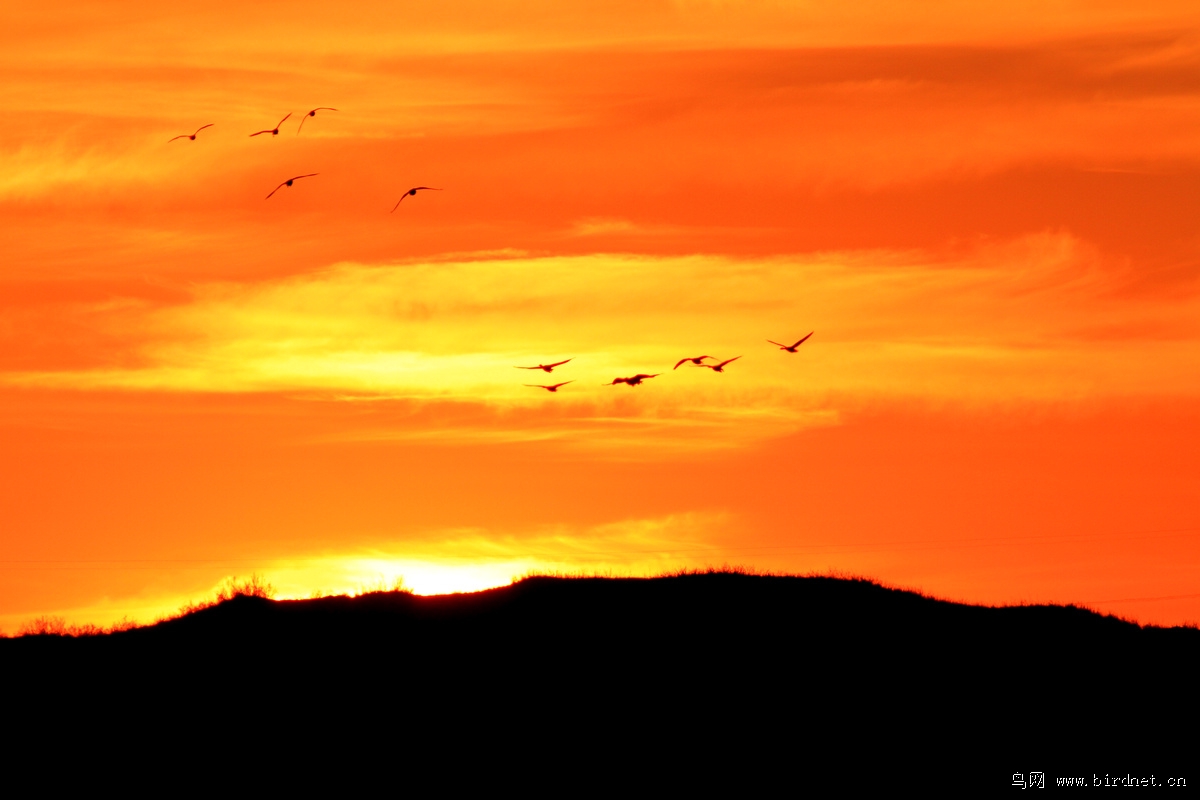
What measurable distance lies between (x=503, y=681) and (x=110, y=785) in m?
12.5

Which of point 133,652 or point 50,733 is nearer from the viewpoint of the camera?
point 50,733

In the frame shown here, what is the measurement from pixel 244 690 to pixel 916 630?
22179mm

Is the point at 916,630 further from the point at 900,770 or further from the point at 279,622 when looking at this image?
the point at 279,622

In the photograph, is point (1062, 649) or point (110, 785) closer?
point (110, 785)

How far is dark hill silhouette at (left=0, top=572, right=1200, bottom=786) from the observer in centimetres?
5428

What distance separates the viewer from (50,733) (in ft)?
173

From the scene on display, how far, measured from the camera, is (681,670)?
56312 mm

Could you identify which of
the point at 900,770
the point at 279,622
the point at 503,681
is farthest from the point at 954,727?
the point at 279,622

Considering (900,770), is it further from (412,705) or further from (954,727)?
(412,705)

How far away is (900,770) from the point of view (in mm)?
53094

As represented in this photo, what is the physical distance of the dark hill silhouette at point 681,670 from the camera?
54.3m

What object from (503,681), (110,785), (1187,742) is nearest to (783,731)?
(503,681)

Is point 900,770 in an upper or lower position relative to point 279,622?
lower

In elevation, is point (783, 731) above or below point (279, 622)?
below
